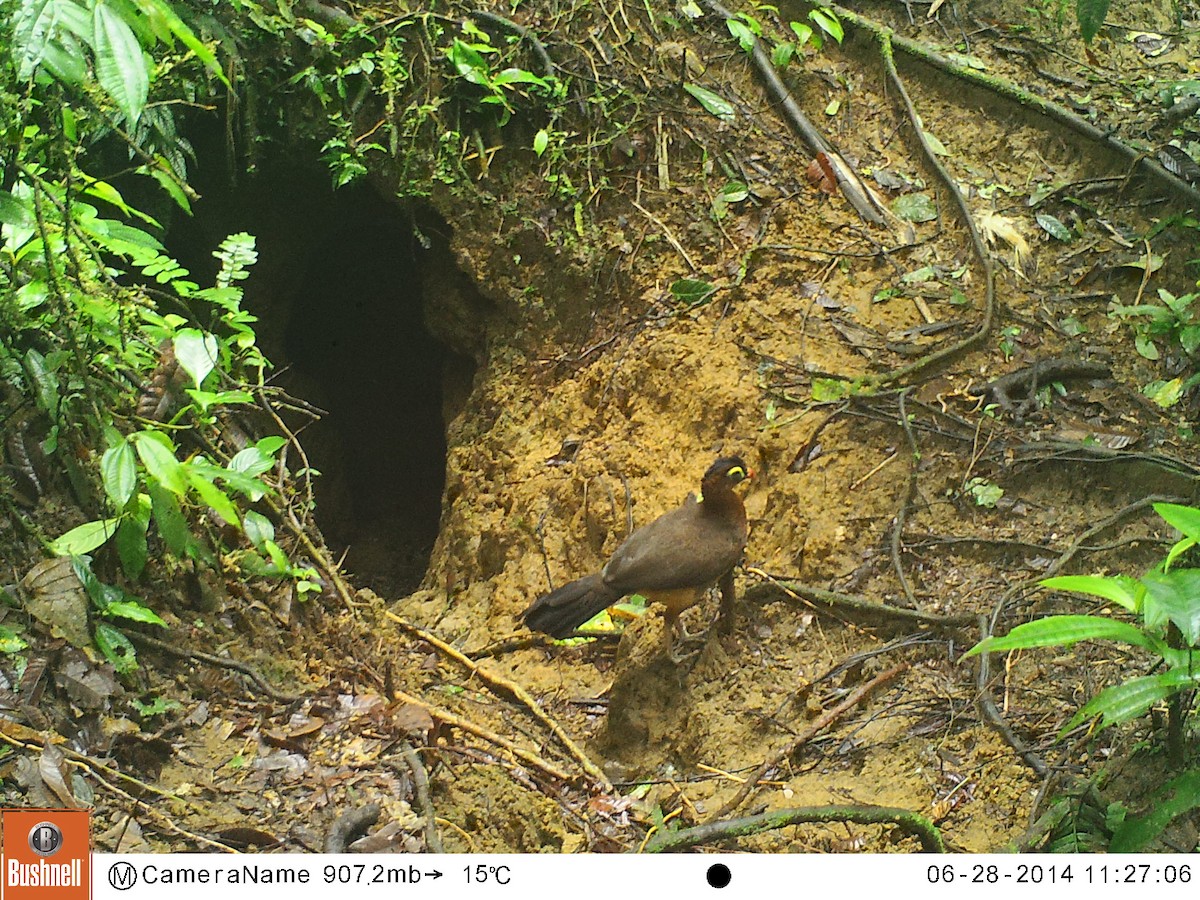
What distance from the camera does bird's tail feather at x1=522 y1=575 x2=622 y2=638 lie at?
3678 millimetres

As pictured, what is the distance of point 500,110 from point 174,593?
293 centimetres

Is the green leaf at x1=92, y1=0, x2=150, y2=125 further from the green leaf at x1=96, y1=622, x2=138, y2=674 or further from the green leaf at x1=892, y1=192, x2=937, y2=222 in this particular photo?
the green leaf at x1=892, y1=192, x2=937, y2=222

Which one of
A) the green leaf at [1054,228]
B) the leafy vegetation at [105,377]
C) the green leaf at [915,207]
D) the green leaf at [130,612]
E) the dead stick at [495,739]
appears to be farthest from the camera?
the green leaf at [915,207]

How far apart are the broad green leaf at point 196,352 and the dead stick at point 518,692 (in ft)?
4.77

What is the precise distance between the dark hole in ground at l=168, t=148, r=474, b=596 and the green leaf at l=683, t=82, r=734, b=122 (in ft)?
4.96

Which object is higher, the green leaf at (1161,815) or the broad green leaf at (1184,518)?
the broad green leaf at (1184,518)

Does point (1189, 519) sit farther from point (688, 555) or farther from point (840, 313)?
point (840, 313)

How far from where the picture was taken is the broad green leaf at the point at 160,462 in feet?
8.30

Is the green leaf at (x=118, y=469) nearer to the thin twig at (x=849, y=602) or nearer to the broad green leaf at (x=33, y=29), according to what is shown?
the broad green leaf at (x=33, y=29)

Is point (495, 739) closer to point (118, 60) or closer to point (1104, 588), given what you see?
point (1104, 588)

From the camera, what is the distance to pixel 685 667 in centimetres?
368

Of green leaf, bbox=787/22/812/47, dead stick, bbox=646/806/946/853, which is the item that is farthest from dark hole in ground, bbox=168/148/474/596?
dead stick, bbox=646/806/946/853

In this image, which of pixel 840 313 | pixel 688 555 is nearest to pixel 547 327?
pixel 840 313
